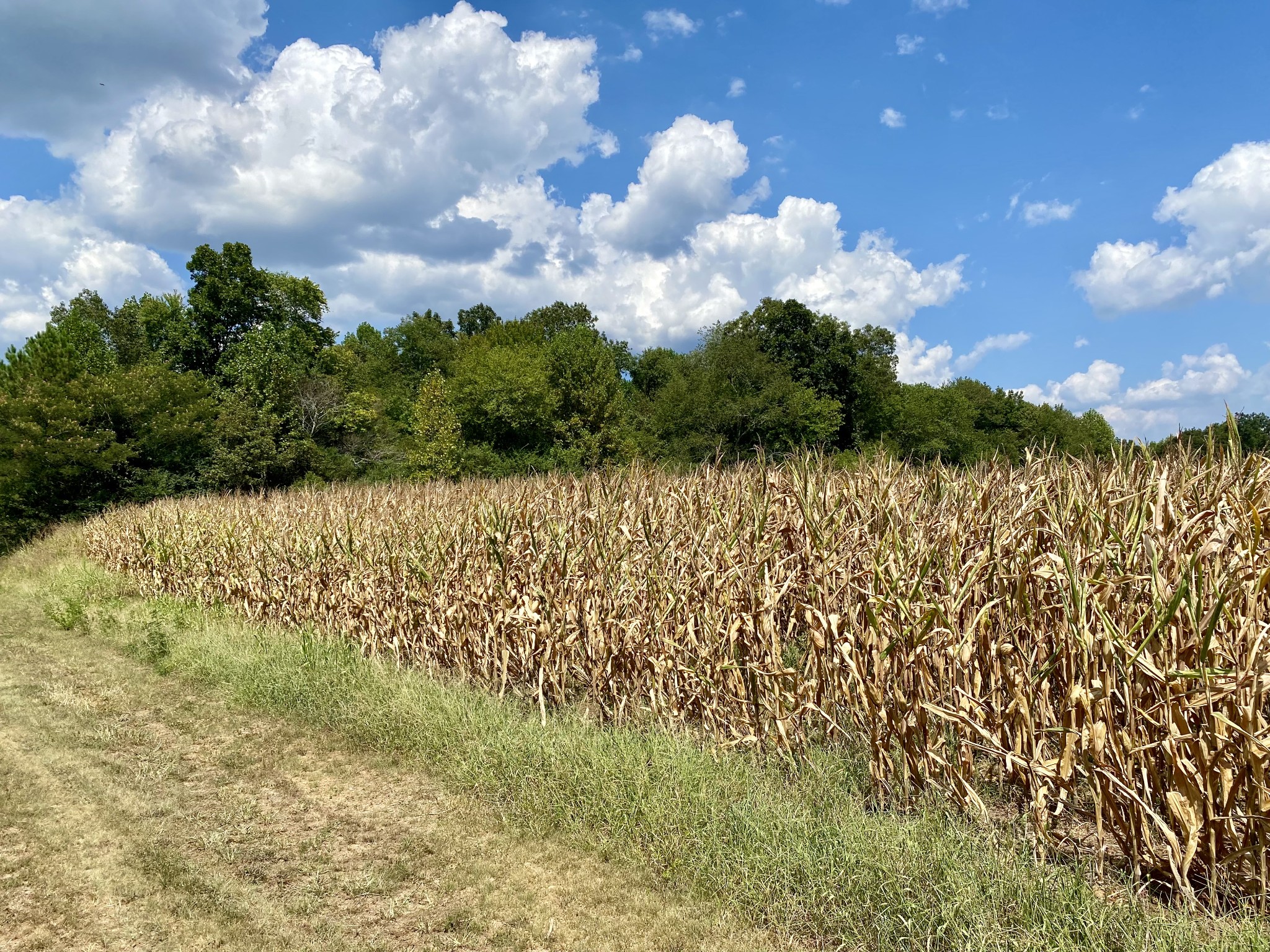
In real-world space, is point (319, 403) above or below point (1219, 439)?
above

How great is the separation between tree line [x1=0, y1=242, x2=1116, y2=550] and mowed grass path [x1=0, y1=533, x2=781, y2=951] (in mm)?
17920

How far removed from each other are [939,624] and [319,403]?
116 feet

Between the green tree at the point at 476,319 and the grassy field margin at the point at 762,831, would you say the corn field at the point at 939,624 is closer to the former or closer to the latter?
the grassy field margin at the point at 762,831

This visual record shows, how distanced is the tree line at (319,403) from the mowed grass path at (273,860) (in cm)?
1792

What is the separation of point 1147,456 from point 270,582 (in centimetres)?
987

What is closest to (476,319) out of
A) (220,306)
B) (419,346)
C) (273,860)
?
(419,346)

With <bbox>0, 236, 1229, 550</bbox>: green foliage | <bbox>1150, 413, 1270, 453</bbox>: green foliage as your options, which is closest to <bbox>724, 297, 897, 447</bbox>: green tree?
<bbox>0, 236, 1229, 550</bbox>: green foliage

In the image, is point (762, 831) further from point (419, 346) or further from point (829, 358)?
point (419, 346)

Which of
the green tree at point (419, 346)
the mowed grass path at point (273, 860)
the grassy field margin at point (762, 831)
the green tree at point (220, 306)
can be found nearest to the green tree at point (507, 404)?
the green tree at point (220, 306)

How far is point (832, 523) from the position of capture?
4.53 metres

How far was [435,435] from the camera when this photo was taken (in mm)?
40031

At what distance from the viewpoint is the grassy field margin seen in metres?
2.81

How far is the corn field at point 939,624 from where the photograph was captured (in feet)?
9.48

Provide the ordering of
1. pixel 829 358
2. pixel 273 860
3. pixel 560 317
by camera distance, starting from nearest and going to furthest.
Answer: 1. pixel 273 860
2. pixel 829 358
3. pixel 560 317
